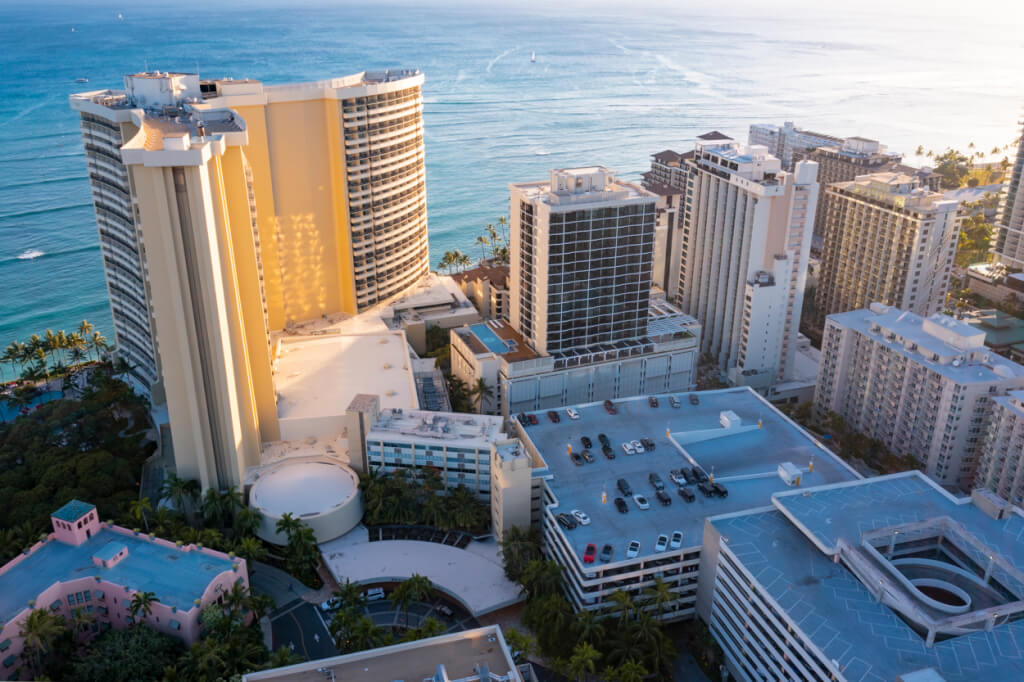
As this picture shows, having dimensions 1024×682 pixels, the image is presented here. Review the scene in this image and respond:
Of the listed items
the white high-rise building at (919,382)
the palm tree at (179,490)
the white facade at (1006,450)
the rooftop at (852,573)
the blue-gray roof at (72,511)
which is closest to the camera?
the rooftop at (852,573)

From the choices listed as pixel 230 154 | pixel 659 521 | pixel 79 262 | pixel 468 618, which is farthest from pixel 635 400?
pixel 79 262

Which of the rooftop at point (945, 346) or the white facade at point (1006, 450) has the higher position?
the rooftop at point (945, 346)

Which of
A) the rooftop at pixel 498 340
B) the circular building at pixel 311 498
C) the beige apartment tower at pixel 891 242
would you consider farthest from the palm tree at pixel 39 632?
Answer: the beige apartment tower at pixel 891 242

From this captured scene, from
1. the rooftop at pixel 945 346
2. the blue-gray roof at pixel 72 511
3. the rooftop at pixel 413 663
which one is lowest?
the rooftop at pixel 413 663

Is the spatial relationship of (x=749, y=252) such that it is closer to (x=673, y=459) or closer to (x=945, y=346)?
(x=945, y=346)

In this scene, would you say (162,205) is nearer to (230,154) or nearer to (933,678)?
(230,154)

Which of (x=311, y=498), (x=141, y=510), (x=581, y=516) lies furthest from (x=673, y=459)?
(x=141, y=510)

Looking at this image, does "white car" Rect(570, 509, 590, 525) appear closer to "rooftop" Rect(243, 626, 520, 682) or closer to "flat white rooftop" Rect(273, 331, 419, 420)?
"rooftop" Rect(243, 626, 520, 682)

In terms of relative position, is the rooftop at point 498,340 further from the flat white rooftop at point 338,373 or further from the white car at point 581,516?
the white car at point 581,516
